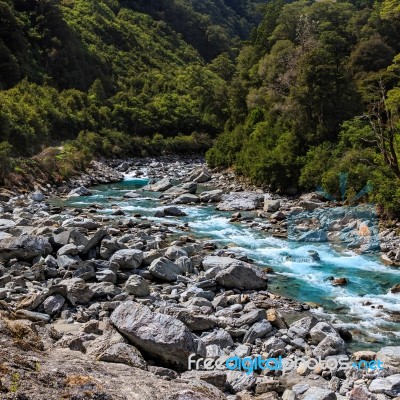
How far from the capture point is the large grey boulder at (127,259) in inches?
564

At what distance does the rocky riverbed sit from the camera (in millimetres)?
5539

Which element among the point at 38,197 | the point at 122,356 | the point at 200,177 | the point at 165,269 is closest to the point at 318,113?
the point at 200,177

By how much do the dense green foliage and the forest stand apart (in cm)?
9

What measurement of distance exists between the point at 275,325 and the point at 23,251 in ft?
26.5

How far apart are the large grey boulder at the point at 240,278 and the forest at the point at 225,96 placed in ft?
15.9

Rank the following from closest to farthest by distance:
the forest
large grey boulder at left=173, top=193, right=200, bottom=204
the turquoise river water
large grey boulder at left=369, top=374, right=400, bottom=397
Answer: large grey boulder at left=369, top=374, right=400, bottom=397, the turquoise river water, the forest, large grey boulder at left=173, top=193, right=200, bottom=204

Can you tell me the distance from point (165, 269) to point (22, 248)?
446 centimetres

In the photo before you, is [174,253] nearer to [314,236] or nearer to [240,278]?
[240,278]

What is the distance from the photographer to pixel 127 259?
14344mm

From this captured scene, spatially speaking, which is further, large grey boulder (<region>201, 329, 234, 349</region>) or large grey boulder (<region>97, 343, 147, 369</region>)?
large grey boulder (<region>201, 329, 234, 349</region>)

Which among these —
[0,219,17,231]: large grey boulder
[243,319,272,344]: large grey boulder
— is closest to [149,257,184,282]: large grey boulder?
[243,319,272,344]: large grey boulder

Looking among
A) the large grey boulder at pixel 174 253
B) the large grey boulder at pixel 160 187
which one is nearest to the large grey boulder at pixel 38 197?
the large grey boulder at pixel 160 187

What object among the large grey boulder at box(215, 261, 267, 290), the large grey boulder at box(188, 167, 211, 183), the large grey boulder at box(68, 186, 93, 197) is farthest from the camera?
the large grey boulder at box(188, 167, 211, 183)

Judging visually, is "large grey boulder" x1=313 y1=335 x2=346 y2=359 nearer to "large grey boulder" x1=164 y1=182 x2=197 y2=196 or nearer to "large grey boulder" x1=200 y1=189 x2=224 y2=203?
"large grey boulder" x1=200 y1=189 x2=224 y2=203
